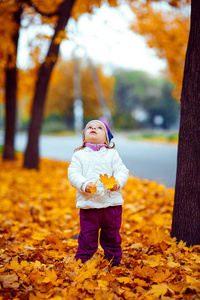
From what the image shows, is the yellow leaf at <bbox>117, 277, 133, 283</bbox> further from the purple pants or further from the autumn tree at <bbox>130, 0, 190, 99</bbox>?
the autumn tree at <bbox>130, 0, 190, 99</bbox>

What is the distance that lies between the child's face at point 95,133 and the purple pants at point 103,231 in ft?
1.88

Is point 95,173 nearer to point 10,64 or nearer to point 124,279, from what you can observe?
point 124,279

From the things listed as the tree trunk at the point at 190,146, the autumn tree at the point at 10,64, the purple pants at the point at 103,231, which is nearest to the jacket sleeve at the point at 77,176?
the purple pants at the point at 103,231

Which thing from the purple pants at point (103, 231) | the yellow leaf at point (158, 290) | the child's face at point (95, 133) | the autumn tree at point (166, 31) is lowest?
the yellow leaf at point (158, 290)

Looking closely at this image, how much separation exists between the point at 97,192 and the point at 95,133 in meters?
0.51

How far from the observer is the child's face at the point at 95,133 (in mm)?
2498

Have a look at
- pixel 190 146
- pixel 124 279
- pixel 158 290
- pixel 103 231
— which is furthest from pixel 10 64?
pixel 158 290

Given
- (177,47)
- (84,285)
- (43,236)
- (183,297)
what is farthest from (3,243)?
(177,47)

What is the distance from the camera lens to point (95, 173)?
94.7 inches

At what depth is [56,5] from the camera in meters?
8.77

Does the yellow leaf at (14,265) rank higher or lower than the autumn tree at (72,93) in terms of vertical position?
lower

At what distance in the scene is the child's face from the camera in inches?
98.3

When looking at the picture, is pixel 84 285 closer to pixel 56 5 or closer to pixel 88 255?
pixel 88 255

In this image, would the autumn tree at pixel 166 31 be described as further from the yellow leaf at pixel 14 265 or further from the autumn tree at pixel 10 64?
the yellow leaf at pixel 14 265
